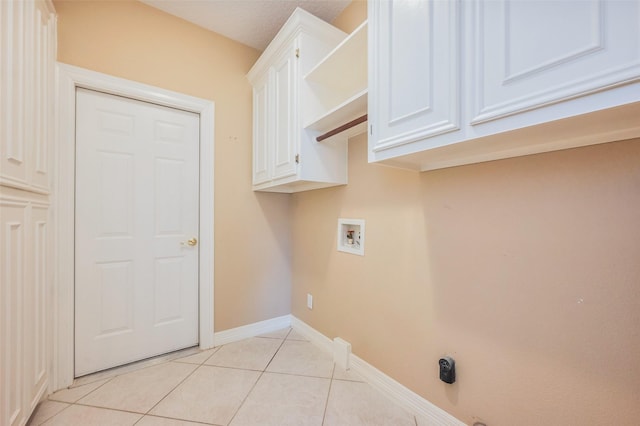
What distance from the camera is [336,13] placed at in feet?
6.59

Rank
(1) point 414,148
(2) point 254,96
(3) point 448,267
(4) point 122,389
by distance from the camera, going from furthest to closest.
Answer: (2) point 254,96
(4) point 122,389
(3) point 448,267
(1) point 414,148

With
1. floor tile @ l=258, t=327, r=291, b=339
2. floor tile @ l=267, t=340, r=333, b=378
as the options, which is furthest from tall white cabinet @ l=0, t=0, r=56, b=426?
floor tile @ l=258, t=327, r=291, b=339

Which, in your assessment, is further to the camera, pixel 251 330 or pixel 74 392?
pixel 251 330

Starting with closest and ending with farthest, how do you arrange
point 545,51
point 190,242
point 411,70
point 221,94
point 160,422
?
point 545,51 < point 411,70 < point 160,422 < point 190,242 < point 221,94

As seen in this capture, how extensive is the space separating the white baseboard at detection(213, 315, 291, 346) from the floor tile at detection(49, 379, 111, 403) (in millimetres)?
766

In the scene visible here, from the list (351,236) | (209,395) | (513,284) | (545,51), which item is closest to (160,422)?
(209,395)

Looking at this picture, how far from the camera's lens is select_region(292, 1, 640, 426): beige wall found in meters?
0.86

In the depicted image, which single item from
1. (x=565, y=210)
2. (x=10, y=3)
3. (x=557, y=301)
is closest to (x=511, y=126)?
(x=565, y=210)

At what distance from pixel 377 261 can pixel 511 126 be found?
1082 millimetres

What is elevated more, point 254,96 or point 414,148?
point 254,96

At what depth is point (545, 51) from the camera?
699 mm

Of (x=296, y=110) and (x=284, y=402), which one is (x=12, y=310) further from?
(x=296, y=110)

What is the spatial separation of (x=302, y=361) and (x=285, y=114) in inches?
71.8

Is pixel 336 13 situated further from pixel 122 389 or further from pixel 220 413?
pixel 122 389
